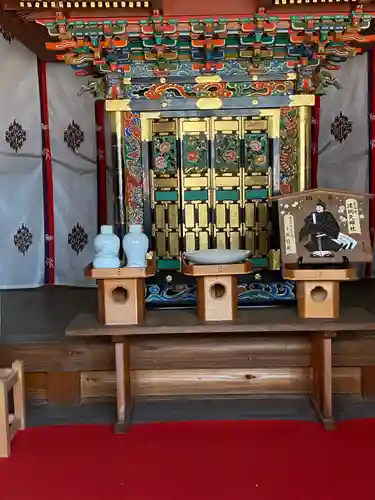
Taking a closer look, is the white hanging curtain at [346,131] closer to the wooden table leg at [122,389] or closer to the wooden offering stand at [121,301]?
the wooden offering stand at [121,301]

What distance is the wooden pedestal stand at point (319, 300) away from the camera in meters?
2.83

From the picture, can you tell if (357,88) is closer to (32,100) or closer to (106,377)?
(32,100)

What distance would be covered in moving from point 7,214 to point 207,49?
2.16 metres

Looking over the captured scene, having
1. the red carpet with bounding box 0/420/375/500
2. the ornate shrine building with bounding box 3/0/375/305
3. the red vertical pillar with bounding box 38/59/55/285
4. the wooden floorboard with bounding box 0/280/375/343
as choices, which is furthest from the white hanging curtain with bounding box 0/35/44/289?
the red carpet with bounding box 0/420/375/500

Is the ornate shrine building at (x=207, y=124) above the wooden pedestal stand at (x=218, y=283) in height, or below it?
above

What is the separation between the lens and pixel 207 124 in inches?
140

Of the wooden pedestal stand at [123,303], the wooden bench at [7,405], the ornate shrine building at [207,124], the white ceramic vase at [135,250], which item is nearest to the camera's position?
the wooden bench at [7,405]

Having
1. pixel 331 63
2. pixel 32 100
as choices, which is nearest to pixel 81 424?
pixel 331 63

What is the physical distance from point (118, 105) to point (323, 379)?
182 cm

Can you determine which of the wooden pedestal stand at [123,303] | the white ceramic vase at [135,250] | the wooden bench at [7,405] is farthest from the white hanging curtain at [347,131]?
the wooden bench at [7,405]

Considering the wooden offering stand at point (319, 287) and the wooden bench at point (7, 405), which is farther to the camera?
the wooden offering stand at point (319, 287)

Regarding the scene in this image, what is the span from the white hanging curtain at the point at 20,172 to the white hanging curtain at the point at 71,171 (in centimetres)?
12

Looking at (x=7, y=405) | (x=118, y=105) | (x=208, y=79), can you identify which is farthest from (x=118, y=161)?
(x=7, y=405)

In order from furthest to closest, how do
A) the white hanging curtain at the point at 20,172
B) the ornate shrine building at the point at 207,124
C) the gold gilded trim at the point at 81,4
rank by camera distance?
the white hanging curtain at the point at 20,172
the ornate shrine building at the point at 207,124
the gold gilded trim at the point at 81,4
